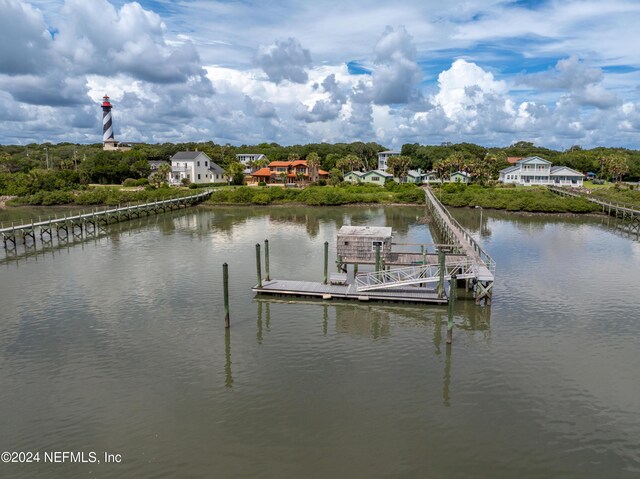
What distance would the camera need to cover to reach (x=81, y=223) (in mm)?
56469

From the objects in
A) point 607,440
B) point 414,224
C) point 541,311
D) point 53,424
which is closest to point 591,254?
point 541,311

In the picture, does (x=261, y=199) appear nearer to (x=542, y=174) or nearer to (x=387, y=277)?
(x=387, y=277)

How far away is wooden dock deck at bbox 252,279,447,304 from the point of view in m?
28.7

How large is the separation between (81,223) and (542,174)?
9704 centimetres

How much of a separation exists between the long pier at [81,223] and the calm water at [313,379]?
48.1 feet

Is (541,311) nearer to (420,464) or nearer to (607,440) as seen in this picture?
(607,440)

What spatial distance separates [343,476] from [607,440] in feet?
30.4

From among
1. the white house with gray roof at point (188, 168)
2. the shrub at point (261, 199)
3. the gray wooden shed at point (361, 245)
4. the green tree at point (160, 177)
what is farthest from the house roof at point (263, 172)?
the gray wooden shed at point (361, 245)

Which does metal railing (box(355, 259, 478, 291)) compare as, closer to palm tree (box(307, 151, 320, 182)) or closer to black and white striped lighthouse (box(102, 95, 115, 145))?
palm tree (box(307, 151, 320, 182))

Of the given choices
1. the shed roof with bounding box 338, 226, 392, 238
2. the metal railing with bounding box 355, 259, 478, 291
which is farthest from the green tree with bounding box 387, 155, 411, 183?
the metal railing with bounding box 355, 259, 478, 291

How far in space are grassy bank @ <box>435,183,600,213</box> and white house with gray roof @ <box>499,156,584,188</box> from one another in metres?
20.2

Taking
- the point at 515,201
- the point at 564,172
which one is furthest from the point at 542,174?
the point at 515,201

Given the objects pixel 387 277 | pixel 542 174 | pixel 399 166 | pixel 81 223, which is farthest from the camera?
pixel 399 166

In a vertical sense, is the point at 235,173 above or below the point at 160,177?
above
